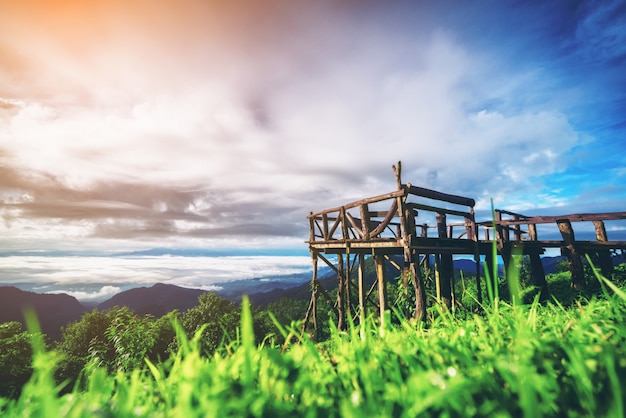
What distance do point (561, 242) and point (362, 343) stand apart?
14.4 metres

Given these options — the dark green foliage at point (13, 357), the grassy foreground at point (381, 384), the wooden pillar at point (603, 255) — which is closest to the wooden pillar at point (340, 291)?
the wooden pillar at point (603, 255)

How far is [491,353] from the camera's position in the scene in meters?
1.36

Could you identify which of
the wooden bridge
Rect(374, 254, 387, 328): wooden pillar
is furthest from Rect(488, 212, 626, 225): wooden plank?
Rect(374, 254, 387, 328): wooden pillar

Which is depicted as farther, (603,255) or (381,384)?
(603,255)

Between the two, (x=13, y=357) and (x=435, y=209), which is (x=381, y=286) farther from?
(x=13, y=357)

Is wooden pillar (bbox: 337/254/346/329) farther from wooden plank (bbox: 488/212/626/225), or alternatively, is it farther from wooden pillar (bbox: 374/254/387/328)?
wooden plank (bbox: 488/212/626/225)

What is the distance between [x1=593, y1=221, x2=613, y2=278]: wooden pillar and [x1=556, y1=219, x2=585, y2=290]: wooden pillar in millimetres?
719

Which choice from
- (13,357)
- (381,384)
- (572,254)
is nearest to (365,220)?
(572,254)

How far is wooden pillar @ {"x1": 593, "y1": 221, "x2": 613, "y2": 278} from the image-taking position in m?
11.1

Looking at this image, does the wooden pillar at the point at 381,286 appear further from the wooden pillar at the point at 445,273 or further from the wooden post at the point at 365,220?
the wooden pillar at the point at 445,273

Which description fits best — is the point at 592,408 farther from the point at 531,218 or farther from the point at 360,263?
the point at 531,218

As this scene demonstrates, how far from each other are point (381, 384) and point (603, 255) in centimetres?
1526

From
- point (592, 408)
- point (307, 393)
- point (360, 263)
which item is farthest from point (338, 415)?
point (360, 263)

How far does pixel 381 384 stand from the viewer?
127cm
